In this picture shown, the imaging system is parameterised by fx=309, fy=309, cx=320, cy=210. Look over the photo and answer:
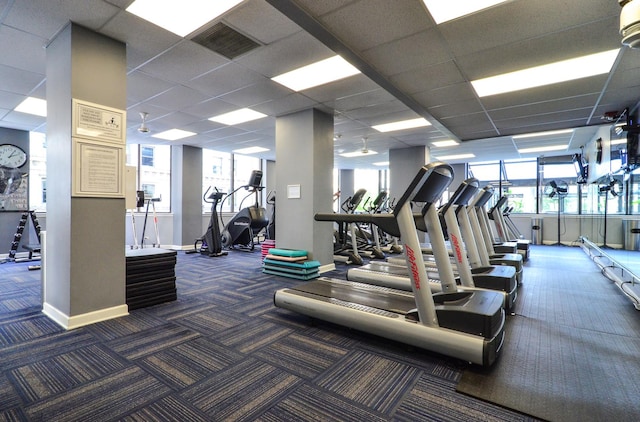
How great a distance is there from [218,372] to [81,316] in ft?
5.30

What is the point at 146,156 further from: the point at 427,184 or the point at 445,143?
the point at 427,184

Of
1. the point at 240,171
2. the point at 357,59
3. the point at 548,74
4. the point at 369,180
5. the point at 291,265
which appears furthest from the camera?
the point at 369,180

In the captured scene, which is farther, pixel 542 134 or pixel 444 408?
pixel 542 134

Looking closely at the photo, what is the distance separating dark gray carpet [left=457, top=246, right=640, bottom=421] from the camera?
5.16 feet

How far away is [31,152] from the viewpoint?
651cm

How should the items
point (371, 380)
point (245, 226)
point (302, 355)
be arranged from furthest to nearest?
point (245, 226), point (302, 355), point (371, 380)

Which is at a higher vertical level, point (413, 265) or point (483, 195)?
point (483, 195)

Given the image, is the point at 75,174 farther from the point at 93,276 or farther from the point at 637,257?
the point at 637,257

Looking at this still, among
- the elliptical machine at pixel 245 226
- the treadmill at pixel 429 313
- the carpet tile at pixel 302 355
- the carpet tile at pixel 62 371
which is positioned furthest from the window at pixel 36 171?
the treadmill at pixel 429 313

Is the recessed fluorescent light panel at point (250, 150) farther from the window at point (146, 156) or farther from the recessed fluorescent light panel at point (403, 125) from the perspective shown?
the recessed fluorescent light panel at point (403, 125)

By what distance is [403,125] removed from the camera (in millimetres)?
6051

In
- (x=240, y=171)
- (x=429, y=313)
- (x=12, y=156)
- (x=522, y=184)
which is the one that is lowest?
(x=429, y=313)

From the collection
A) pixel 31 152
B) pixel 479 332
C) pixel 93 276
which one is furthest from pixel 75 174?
pixel 31 152

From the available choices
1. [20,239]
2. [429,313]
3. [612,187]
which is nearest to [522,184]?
[612,187]
